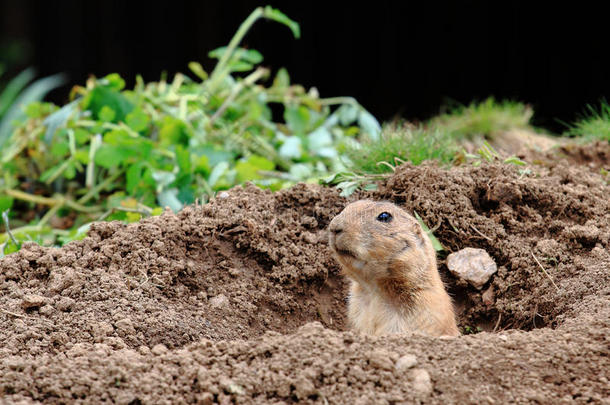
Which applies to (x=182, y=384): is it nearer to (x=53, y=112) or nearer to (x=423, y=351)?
(x=423, y=351)

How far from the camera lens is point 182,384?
244 centimetres

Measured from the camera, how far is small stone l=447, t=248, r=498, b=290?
379 cm

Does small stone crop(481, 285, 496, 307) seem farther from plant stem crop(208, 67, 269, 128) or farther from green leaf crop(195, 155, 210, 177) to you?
plant stem crop(208, 67, 269, 128)

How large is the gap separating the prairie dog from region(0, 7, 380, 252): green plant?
136 centimetres

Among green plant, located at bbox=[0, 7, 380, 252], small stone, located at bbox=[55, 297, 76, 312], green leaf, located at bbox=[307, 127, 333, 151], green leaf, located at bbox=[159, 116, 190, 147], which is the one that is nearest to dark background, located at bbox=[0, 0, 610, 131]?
green leaf, located at bbox=[307, 127, 333, 151]

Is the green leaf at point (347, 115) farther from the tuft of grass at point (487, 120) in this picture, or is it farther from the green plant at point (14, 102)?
the green plant at point (14, 102)

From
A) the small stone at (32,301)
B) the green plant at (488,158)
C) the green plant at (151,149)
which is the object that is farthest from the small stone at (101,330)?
the green plant at (488,158)

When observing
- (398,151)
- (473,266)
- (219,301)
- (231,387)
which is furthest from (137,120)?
(231,387)

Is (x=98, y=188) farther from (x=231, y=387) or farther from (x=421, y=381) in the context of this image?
(x=421, y=381)

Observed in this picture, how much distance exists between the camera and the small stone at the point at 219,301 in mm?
3555

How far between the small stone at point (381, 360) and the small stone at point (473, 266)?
139cm

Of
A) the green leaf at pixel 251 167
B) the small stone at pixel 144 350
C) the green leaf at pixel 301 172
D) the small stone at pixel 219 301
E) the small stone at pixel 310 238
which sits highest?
the small stone at pixel 144 350

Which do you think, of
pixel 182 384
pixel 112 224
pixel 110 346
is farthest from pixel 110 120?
pixel 182 384

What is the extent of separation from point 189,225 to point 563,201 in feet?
6.55
